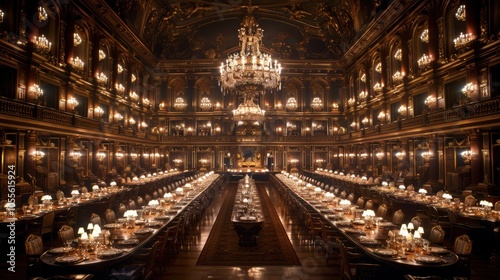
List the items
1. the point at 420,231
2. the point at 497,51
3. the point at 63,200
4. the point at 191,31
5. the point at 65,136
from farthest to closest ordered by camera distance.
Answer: the point at 191,31 → the point at 65,136 → the point at 497,51 → the point at 63,200 → the point at 420,231

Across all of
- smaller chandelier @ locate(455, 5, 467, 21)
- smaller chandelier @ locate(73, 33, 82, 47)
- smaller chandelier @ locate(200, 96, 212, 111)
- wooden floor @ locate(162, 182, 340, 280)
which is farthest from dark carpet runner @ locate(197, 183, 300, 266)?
smaller chandelier @ locate(200, 96, 212, 111)

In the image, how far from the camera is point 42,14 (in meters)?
15.4

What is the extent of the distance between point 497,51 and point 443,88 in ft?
13.0

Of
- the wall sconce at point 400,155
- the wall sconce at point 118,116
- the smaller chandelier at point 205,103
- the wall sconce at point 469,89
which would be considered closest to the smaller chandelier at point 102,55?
the wall sconce at point 118,116

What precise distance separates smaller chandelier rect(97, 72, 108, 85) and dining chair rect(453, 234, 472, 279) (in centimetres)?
1999

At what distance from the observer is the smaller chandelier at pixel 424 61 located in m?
17.4

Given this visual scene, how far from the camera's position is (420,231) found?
Answer: 5.78 m

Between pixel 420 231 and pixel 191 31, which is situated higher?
pixel 191 31

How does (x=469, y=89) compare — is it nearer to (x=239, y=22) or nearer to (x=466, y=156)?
(x=466, y=156)

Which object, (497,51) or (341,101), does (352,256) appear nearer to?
(497,51)

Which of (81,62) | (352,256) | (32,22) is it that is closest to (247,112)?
(81,62)

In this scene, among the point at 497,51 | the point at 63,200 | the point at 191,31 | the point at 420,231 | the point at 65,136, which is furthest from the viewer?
the point at 191,31

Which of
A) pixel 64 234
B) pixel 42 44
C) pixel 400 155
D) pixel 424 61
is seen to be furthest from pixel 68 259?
pixel 400 155

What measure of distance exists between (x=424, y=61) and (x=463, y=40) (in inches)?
118
